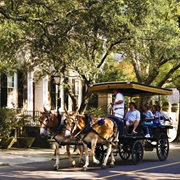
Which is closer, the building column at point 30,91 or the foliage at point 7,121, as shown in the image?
the foliage at point 7,121

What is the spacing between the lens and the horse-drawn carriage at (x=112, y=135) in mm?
14805

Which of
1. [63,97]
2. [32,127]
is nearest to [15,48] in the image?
[32,127]

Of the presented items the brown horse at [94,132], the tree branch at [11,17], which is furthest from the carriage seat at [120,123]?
the tree branch at [11,17]

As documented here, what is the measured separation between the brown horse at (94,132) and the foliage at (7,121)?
10.1m

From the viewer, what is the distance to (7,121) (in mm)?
Result: 25562

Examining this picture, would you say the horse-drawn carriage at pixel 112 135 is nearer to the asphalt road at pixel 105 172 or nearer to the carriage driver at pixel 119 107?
the carriage driver at pixel 119 107

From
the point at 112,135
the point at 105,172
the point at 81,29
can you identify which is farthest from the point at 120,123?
the point at 81,29

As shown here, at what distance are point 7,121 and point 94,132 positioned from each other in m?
11.4

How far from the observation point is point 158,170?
1541 centimetres

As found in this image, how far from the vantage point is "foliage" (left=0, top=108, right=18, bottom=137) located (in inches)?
976

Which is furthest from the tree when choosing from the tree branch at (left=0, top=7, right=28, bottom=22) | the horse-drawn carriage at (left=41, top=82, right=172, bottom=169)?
the horse-drawn carriage at (left=41, top=82, right=172, bottom=169)

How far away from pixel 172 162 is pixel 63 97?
611 inches

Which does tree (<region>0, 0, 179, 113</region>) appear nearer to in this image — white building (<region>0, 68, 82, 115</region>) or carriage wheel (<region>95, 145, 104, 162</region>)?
carriage wheel (<region>95, 145, 104, 162</region>)

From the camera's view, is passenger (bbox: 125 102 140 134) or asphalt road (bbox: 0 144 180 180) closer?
asphalt road (bbox: 0 144 180 180)
